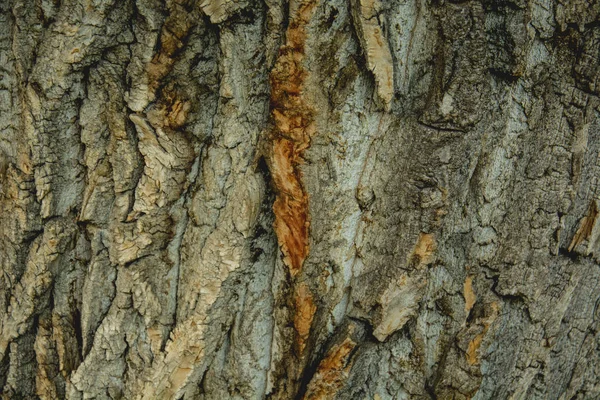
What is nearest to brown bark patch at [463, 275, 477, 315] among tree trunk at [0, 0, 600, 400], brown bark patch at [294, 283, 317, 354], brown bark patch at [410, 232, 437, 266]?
tree trunk at [0, 0, 600, 400]

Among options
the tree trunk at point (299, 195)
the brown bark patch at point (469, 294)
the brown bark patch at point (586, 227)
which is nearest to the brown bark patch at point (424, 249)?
the tree trunk at point (299, 195)

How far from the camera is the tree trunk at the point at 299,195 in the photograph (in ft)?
4.75

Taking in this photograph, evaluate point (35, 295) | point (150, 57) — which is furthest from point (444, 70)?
point (35, 295)

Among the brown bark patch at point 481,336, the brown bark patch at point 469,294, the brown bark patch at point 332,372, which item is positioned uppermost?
the brown bark patch at point 469,294

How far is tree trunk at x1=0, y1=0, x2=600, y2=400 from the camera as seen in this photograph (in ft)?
4.75

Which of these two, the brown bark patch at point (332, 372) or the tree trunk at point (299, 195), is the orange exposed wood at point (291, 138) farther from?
the brown bark patch at point (332, 372)

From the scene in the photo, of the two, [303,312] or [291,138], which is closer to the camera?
[291,138]

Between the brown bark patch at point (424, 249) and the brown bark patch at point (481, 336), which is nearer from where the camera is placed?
the brown bark patch at point (424, 249)

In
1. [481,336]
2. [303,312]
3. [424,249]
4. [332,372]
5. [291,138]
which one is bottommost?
[332,372]

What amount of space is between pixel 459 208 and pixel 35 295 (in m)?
Result: 1.26

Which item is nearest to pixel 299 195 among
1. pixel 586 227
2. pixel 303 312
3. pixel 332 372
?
pixel 303 312

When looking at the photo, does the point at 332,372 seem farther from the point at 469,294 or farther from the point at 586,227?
the point at 586,227

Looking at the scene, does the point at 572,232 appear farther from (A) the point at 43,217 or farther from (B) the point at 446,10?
(A) the point at 43,217

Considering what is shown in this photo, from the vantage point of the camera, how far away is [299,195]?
1532 mm
